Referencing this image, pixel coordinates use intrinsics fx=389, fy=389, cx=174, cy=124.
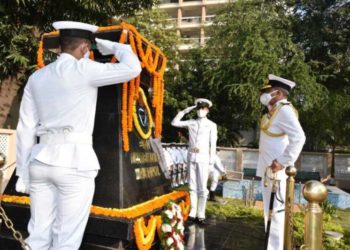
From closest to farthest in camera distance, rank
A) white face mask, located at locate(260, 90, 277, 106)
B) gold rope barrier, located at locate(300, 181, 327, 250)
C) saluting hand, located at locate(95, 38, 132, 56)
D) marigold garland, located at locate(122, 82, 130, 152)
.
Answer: gold rope barrier, located at locate(300, 181, 327, 250) < saluting hand, located at locate(95, 38, 132, 56) < marigold garland, located at locate(122, 82, 130, 152) < white face mask, located at locate(260, 90, 277, 106)

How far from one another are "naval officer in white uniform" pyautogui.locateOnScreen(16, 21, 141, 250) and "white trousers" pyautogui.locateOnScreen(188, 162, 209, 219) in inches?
139

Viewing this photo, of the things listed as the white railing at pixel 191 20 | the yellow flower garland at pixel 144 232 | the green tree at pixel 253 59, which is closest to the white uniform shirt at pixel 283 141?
the yellow flower garland at pixel 144 232

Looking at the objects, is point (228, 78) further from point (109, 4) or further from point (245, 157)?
point (109, 4)

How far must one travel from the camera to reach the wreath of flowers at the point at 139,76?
153 inches

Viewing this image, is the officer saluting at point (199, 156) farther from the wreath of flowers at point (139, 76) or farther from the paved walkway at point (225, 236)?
the wreath of flowers at point (139, 76)

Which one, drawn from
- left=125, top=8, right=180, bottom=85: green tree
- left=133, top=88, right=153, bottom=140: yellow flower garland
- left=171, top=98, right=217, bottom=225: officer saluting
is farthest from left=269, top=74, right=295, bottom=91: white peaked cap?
left=125, top=8, right=180, bottom=85: green tree

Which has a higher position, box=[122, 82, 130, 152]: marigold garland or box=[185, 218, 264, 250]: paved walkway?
box=[122, 82, 130, 152]: marigold garland

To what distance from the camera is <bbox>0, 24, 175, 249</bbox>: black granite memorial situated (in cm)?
350

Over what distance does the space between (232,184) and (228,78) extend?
7458mm

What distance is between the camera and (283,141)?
4012mm

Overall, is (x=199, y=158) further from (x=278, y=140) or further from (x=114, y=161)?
(x=114, y=161)

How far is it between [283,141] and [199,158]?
2345 mm

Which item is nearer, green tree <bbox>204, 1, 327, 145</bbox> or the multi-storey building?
green tree <bbox>204, 1, 327, 145</bbox>

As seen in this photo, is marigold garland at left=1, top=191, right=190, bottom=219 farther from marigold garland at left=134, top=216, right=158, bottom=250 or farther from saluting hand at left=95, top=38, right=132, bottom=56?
saluting hand at left=95, top=38, right=132, bottom=56
